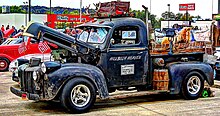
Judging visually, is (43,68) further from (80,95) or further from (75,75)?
(80,95)

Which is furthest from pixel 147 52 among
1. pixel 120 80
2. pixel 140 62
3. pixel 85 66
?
pixel 85 66

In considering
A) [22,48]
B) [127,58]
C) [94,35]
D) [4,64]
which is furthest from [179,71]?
[4,64]

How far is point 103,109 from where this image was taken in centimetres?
972

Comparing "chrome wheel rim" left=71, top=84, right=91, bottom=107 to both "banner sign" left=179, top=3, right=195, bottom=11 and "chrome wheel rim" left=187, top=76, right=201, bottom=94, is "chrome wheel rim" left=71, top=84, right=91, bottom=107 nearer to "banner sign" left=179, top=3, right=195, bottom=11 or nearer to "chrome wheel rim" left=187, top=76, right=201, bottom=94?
"chrome wheel rim" left=187, top=76, right=201, bottom=94

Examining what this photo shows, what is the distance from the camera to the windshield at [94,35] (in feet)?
32.9

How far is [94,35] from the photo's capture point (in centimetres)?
1023

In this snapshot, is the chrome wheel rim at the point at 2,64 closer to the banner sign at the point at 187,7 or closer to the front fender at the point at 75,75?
the front fender at the point at 75,75

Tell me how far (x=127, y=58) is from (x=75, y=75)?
148cm

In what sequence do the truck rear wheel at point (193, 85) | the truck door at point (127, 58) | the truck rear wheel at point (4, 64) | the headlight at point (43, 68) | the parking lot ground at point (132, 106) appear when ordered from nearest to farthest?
the headlight at point (43, 68) < the parking lot ground at point (132, 106) < the truck door at point (127, 58) < the truck rear wheel at point (193, 85) < the truck rear wheel at point (4, 64)

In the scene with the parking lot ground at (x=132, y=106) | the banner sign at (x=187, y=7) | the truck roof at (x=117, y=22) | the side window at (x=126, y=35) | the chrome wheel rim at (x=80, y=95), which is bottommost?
the parking lot ground at (x=132, y=106)

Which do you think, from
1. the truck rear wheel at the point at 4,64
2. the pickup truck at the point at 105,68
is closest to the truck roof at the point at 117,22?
the pickup truck at the point at 105,68

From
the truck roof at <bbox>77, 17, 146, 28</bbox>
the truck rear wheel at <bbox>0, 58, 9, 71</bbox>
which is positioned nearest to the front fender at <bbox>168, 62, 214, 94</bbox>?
the truck roof at <bbox>77, 17, 146, 28</bbox>

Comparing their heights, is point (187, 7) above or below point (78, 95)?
above

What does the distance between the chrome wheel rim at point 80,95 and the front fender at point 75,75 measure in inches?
8.8
